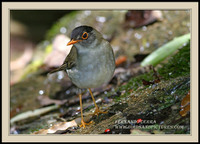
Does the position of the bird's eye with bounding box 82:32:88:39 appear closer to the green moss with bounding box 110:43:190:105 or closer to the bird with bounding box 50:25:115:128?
the bird with bounding box 50:25:115:128

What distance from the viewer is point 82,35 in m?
3.54

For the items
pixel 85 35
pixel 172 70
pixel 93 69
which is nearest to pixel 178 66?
pixel 172 70

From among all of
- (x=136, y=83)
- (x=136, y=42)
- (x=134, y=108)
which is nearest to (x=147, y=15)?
(x=136, y=42)

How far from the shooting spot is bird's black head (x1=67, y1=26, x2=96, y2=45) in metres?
3.50

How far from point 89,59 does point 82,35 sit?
31 centimetres

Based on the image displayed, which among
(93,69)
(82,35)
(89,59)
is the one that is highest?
(82,35)

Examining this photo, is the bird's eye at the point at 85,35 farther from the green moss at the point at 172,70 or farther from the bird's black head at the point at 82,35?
the green moss at the point at 172,70

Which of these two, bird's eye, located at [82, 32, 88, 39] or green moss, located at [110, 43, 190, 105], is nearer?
bird's eye, located at [82, 32, 88, 39]

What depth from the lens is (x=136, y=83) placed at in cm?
423

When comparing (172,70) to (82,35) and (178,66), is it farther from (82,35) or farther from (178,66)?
(82,35)

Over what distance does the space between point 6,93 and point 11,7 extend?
3.83 feet

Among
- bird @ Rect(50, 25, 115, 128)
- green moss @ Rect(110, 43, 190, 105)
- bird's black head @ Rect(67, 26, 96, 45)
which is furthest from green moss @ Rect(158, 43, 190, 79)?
bird's black head @ Rect(67, 26, 96, 45)

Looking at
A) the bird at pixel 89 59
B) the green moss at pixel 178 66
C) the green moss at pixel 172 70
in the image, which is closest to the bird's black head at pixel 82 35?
the bird at pixel 89 59

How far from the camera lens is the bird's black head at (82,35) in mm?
3502
